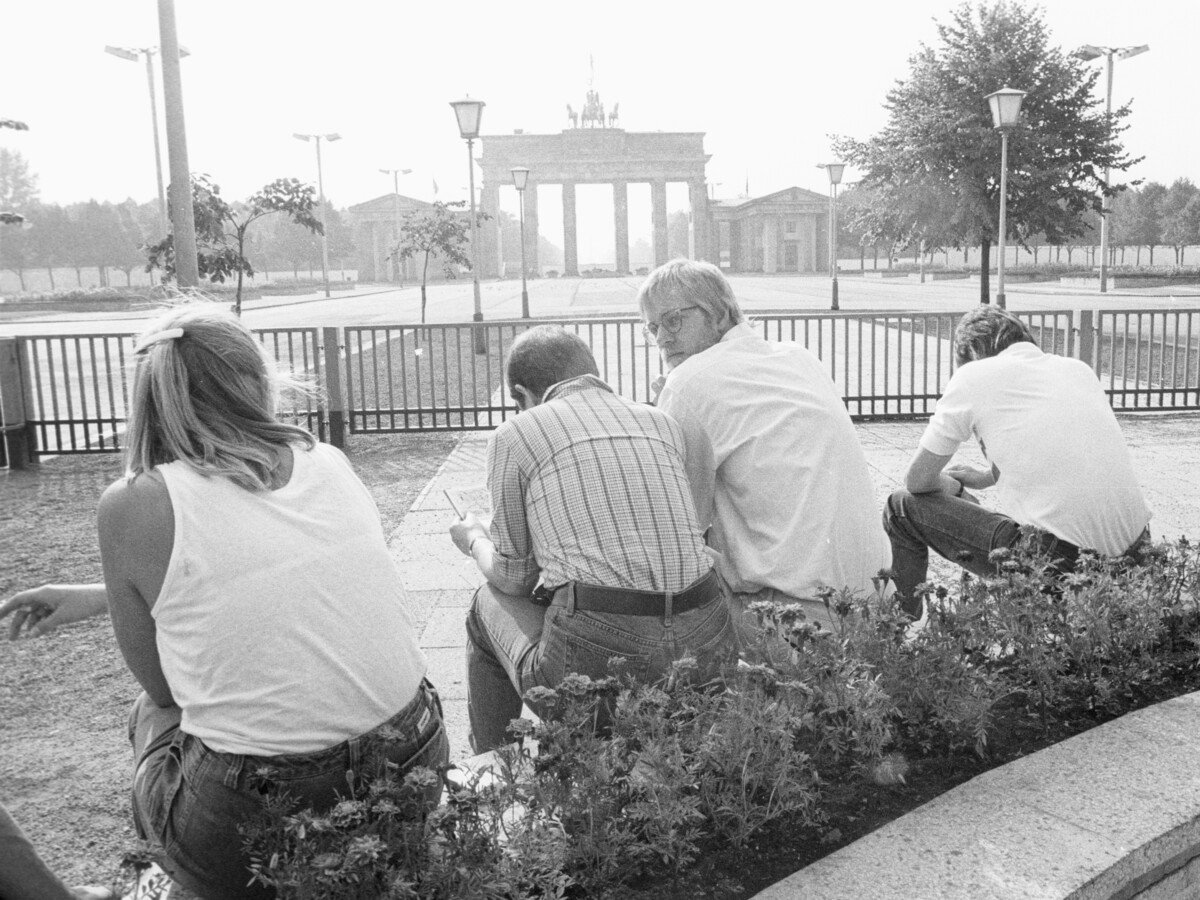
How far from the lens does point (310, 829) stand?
6.26ft

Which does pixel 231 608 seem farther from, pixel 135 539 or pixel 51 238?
pixel 51 238

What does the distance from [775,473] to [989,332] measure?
1324 mm

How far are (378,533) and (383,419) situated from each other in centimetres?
948

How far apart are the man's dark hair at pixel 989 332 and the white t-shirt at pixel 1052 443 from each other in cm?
9

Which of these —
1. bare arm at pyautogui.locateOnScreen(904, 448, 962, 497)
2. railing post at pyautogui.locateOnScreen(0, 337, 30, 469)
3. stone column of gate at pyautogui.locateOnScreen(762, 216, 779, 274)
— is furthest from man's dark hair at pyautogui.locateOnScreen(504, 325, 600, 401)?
stone column of gate at pyautogui.locateOnScreen(762, 216, 779, 274)

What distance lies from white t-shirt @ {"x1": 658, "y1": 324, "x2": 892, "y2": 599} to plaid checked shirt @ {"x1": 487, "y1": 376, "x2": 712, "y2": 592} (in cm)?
41

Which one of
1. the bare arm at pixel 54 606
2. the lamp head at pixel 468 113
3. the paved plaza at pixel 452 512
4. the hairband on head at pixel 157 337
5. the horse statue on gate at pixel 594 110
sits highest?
the horse statue on gate at pixel 594 110

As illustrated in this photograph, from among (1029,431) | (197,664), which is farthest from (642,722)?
(1029,431)

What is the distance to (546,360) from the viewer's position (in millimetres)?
3072

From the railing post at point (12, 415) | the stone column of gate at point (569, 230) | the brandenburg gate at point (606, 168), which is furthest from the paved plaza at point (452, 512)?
the stone column of gate at point (569, 230)

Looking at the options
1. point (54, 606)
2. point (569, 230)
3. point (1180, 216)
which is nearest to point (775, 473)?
point (54, 606)

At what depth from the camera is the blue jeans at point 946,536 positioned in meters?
3.90

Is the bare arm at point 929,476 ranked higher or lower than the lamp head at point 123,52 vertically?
lower

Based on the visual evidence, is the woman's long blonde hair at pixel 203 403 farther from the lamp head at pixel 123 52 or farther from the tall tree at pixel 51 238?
the tall tree at pixel 51 238
